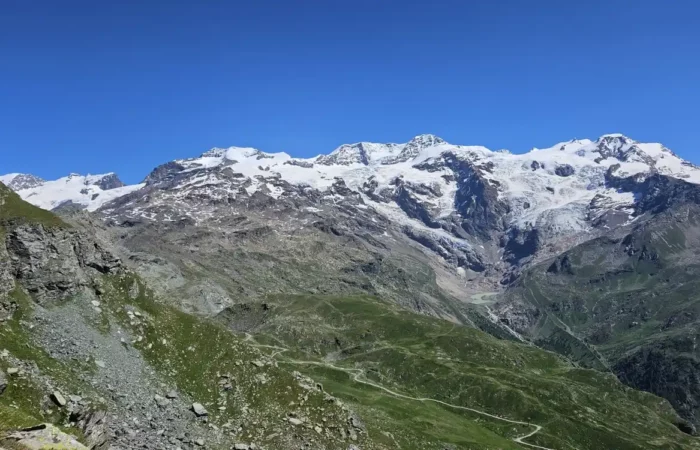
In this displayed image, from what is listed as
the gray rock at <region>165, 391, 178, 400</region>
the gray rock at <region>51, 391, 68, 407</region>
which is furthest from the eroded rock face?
the gray rock at <region>165, 391, 178, 400</region>

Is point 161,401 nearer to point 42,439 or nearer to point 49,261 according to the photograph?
point 49,261

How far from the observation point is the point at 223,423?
68.6 meters

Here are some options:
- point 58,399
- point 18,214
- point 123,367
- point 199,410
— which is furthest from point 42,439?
point 18,214

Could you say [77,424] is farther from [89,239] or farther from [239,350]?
[89,239]

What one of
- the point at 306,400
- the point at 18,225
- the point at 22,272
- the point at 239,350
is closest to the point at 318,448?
the point at 306,400

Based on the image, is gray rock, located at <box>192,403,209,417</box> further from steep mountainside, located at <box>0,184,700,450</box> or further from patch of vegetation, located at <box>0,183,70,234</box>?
patch of vegetation, located at <box>0,183,70,234</box>

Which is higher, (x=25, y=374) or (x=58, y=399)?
(x=25, y=374)

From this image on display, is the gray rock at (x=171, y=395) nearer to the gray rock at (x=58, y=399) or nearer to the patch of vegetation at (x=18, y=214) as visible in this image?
the gray rock at (x=58, y=399)

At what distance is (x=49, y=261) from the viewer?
7594cm

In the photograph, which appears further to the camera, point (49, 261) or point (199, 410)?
point (49, 261)

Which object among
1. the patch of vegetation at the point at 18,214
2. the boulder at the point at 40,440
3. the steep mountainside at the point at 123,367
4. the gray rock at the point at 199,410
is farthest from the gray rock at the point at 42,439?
the patch of vegetation at the point at 18,214

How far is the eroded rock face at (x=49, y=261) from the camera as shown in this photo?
238ft

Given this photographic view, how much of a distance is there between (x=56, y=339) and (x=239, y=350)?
25.0 m

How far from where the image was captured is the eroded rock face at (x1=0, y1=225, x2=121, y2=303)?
7244 centimetres
